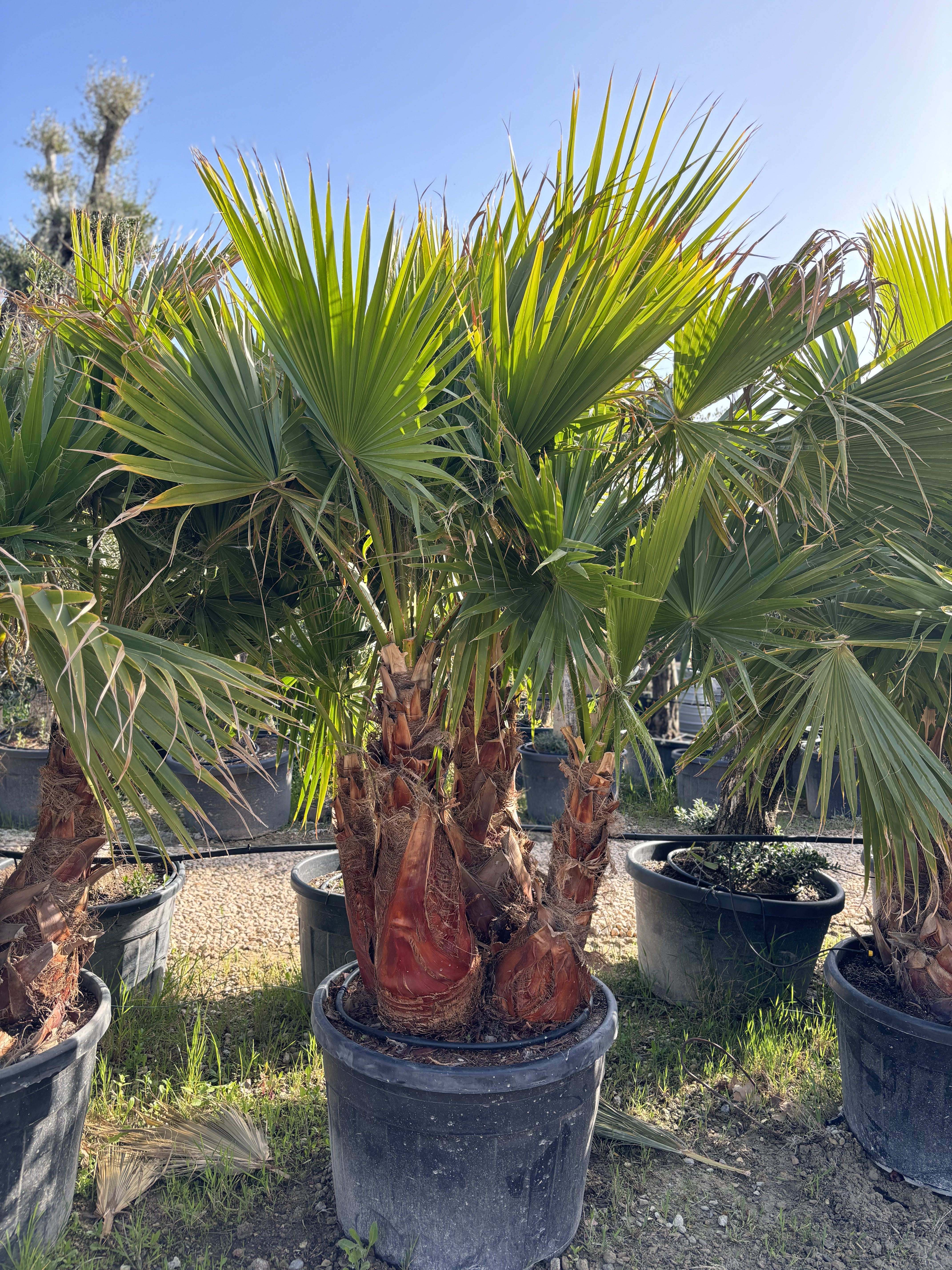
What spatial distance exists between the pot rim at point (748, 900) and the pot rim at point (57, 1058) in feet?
7.43

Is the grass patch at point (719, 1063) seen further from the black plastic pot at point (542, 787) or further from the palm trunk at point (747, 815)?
the black plastic pot at point (542, 787)

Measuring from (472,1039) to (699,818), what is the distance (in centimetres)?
282

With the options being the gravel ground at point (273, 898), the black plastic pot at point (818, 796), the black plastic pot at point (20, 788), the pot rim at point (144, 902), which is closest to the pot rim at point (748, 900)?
the gravel ground at point (273, 898)

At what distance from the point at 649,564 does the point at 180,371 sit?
3.78 ft

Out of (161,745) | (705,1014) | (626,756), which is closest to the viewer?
(161,745)

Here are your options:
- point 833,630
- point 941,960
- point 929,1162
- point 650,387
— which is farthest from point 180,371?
point 929,1162

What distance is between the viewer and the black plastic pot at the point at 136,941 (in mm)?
3109

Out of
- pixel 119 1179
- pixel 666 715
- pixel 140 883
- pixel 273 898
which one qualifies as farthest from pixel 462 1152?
pixel 666 715

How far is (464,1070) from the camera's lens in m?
1.92

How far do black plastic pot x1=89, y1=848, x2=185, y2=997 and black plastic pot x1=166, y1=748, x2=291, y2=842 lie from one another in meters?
2.33

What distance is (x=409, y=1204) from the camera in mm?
1984

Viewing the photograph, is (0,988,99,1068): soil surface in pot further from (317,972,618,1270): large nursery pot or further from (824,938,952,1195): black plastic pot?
(824,938,952,1195): black plastic pot

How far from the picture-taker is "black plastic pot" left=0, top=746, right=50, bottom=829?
599cm

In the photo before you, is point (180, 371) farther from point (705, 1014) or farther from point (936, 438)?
point (705, 1014)
